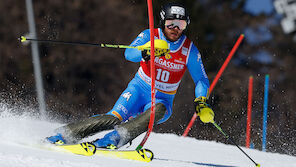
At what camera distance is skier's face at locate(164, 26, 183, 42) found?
11.8ft

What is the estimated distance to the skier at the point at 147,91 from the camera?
11.1 ft

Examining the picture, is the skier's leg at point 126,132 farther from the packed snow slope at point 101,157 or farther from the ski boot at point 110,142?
the packed snow slope at point 101,157

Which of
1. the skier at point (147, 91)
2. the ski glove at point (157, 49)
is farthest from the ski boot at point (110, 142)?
the ski glove at point (157, 49)

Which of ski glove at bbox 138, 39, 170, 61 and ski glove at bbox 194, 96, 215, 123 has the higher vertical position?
ski glove at bbox 138, 39, 170, 61

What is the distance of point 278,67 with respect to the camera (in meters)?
14.0

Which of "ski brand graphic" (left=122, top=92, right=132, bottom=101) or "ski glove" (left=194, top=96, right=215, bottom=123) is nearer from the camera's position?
"ski glove" (left=194, top=96, right=215, bottom=123)

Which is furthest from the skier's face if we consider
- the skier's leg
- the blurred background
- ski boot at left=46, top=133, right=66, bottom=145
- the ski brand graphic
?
the blurred background

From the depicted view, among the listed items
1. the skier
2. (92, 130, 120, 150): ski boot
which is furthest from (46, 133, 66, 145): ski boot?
(92, 130, 120, 150): ski boot

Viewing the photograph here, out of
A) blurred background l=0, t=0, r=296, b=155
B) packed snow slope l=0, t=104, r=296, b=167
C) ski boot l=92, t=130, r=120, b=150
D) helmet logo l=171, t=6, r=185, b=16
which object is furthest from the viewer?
blurred background l=0, t=0, r=296, b=155

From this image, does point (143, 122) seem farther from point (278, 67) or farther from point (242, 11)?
point (242, 11)

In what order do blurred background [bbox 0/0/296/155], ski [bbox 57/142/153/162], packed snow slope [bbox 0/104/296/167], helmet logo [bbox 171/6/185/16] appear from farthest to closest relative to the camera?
blurred background [bbox 0/0/296/155] → helmet logo [bbox 171/6/185/16] → ski [bbox 57/142/153/162] → packed snow slope [bbox 0/104/296/167]

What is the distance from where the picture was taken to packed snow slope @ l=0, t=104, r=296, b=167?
8.50 feet

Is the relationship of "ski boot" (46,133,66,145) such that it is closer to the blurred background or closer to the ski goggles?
the ski goggles

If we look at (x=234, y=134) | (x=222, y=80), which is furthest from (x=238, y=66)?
(x=234, y=134)
